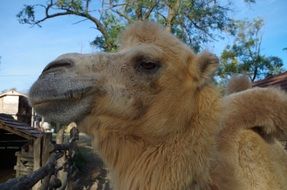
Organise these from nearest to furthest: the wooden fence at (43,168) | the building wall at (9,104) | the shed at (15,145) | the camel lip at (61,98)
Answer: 1. the camel lip at (61,98)
2. the wooden fence at (43,168)
3. the shed at (15,145)
4. the building wall at (9,104)

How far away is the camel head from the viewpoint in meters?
2.25

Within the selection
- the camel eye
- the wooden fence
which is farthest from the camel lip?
the wooden fence

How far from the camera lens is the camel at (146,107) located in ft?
7.48

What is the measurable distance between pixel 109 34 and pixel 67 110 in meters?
16.7

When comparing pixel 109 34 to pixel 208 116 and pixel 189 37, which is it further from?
pixel 208 116

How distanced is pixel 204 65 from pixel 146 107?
0.53 metres

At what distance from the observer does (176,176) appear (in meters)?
2.32

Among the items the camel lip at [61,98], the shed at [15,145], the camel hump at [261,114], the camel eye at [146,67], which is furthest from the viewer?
the shed at [15,145]

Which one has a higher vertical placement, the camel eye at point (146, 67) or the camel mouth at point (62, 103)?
the camel eye at point (146, 67)

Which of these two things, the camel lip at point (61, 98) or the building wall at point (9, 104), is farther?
the building wall at point (9, 104)

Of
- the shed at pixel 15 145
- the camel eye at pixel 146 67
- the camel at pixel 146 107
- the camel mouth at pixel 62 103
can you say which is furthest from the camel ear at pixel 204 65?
the shed at pixel 15 145

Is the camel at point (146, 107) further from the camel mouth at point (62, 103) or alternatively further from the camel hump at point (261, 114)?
the camel hump at point (261, 114)

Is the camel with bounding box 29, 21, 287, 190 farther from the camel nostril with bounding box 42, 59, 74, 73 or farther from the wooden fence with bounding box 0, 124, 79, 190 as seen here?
the wooden fence with bounding box 0, 124, 79, 190

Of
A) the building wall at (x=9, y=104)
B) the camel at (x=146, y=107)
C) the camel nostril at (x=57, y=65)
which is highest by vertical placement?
the building wall at (x=9, y=104)
